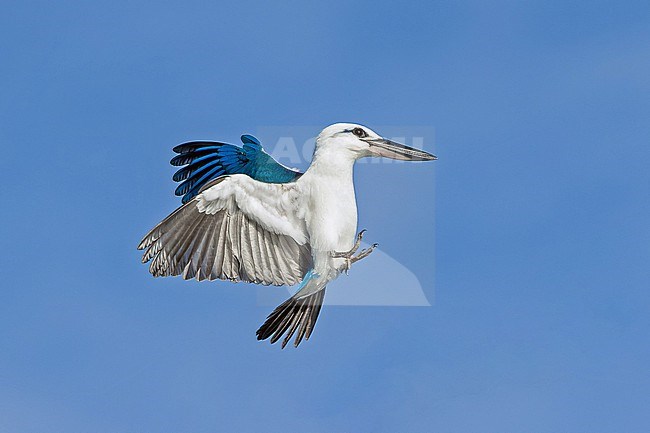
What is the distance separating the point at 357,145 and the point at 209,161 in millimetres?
3676

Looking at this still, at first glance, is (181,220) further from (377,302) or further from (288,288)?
(377,302)

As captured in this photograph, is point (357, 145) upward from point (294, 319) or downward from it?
upward

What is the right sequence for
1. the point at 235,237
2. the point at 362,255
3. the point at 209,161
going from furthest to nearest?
the point at 209,161
the point at 235,237
the point at 362,255

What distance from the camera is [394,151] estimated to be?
40.7 ft

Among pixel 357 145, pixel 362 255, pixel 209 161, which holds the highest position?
pixel 357 145

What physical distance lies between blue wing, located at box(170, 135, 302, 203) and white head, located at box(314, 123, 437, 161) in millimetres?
2597

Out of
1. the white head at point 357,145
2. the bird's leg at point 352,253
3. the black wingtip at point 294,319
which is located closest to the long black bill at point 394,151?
the white head at point 357,145

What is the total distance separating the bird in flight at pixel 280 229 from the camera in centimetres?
1223

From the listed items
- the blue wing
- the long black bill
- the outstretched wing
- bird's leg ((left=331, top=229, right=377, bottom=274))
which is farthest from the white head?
the blue wing

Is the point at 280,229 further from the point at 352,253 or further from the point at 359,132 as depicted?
the point at 359,132

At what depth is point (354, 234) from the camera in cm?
1227

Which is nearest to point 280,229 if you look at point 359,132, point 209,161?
point 359,132

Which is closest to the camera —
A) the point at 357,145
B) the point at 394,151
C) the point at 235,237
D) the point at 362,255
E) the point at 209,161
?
the point at 362,255

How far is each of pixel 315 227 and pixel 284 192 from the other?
0.59m
